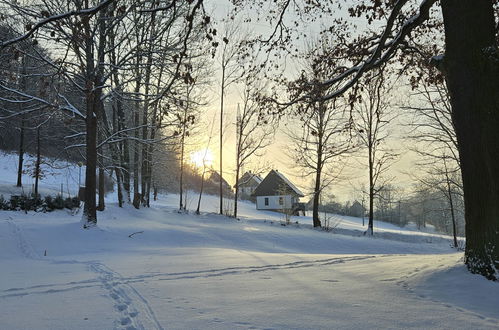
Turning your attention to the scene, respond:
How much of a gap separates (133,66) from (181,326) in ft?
33.0

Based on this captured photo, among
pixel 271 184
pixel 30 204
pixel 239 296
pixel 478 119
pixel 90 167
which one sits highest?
pixel 271 184

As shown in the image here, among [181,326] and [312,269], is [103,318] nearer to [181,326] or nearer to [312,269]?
[181,326]

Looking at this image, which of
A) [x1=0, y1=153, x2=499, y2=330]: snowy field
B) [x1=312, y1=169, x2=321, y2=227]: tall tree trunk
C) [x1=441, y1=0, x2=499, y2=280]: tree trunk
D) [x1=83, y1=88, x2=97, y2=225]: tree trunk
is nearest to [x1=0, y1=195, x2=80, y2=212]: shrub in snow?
[x1=83, y1=88, x2=97, y2=225]: tree trunk

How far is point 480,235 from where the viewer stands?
14.5 ft

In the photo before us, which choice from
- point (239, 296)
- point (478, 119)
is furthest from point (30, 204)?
point (478, 119)

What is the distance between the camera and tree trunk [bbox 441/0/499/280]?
14.2 feet

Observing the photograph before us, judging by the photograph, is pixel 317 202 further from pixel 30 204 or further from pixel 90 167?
pixel 30 204

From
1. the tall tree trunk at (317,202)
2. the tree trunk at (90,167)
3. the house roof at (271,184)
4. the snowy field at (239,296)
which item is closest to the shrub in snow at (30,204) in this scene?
the tree trunk at (90,167)

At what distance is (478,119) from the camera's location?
4.43 m

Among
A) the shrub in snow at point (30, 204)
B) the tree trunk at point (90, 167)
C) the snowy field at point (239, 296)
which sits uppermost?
the tree trunk at point (90, 167)

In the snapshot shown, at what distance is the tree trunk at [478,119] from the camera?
14.2 feet

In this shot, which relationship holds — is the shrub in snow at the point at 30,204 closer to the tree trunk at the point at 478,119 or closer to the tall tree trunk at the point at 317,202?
the tall tree trunk at the point at 317,202

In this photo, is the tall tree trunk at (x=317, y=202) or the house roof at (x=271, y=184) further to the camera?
the house roof at (x=271, y=184)

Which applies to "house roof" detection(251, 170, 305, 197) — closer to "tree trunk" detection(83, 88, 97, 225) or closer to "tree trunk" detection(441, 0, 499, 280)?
"tree trunk" detection(83, 88, 97, 225)
